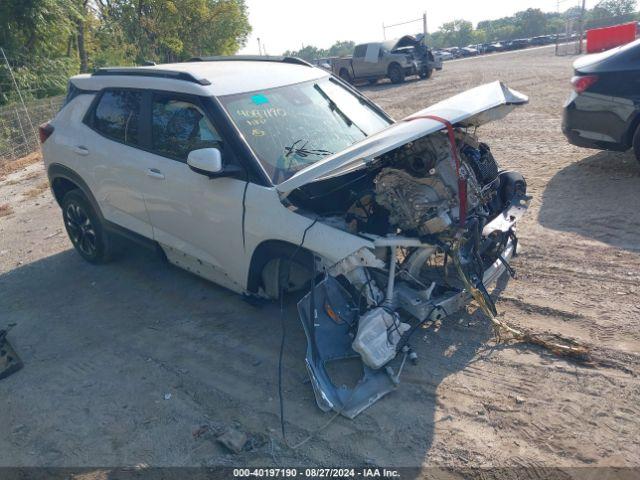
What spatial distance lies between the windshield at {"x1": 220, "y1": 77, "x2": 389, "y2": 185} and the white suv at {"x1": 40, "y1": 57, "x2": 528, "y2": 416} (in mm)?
14

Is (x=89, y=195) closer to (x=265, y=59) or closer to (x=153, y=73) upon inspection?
(x=153, y=73)

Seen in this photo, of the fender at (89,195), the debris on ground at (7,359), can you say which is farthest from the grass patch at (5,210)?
the debris on ground at (7,359)

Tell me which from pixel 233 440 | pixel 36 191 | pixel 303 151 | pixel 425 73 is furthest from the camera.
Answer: pixel 425 73

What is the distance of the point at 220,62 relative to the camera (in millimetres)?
5656

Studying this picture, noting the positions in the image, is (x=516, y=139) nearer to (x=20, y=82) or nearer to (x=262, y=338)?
(x=262, y=338)

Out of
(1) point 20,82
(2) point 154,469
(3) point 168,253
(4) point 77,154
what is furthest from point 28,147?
(2) point 154,469

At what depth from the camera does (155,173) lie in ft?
14.8

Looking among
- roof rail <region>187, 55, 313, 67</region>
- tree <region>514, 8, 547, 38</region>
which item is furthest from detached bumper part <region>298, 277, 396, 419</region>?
tree <region>514, 8, 547, 38</region>

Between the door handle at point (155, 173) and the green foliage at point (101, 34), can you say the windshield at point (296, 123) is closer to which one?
the door handle at point (155, 173)

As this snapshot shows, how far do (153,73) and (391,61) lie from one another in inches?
710

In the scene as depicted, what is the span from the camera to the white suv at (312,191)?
349 cm

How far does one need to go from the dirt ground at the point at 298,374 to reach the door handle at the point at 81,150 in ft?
4.23

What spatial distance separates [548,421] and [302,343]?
69.6 inches

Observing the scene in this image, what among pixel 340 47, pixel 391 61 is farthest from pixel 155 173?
pixel 340 47
